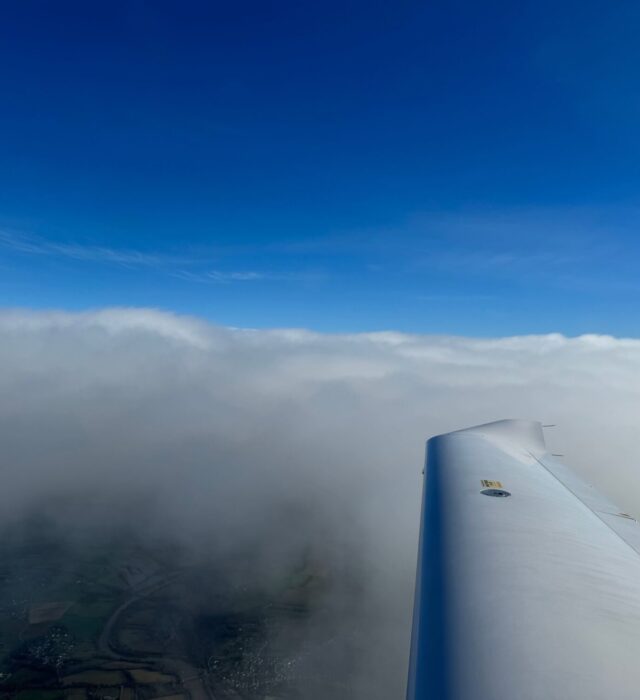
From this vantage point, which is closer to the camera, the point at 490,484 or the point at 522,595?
the point at 522,595

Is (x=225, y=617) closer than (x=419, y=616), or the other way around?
(x=419, y=616)

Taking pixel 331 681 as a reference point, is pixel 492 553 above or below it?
above

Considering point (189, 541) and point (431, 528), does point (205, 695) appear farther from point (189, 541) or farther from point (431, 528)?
point (189, 541)

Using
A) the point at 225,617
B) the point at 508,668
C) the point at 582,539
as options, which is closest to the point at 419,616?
the point at 508,668

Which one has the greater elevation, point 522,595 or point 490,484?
point 490,484
